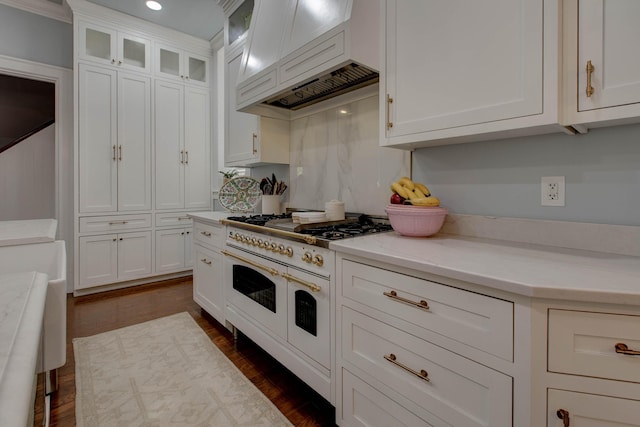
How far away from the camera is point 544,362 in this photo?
816 millimetres

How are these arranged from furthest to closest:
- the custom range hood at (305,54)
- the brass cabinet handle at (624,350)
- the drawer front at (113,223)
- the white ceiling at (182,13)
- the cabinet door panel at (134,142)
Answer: the cabinet door panel at (134,142) → the drawer front at (113,223) → the white ceiling at (182,13) → the custom range hood at (305,54) → the brass cabinet handle at (624,350)

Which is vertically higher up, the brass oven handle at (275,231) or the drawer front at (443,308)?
the brass oven handle at (275,231)

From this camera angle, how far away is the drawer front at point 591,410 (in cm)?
76

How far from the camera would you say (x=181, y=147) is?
12.6 ft

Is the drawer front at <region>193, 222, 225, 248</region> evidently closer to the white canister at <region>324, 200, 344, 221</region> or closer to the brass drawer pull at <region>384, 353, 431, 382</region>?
the white canister at <region>324, 200, 344, 221</region>

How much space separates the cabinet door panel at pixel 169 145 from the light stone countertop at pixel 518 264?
121 inches

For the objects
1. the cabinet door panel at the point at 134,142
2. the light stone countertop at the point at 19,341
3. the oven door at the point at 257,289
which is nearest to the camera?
the light stone countertop at the point at 19,341

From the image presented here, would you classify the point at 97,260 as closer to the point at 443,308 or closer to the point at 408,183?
the point at 408,183

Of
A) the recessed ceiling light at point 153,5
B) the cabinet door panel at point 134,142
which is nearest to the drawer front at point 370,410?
the cabinet door panel at point 134,142

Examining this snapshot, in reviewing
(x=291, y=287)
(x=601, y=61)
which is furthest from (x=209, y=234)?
(x=601, y=61)

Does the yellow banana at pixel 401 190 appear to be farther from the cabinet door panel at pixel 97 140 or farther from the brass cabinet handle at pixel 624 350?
the cabinet door panel at pixel 97 140

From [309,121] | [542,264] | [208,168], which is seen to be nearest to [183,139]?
[208,168]

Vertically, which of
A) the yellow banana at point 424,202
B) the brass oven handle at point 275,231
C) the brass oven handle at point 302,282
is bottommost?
the brass oven handle at point 302,282

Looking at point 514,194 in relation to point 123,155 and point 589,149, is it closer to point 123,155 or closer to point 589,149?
point 589,149
